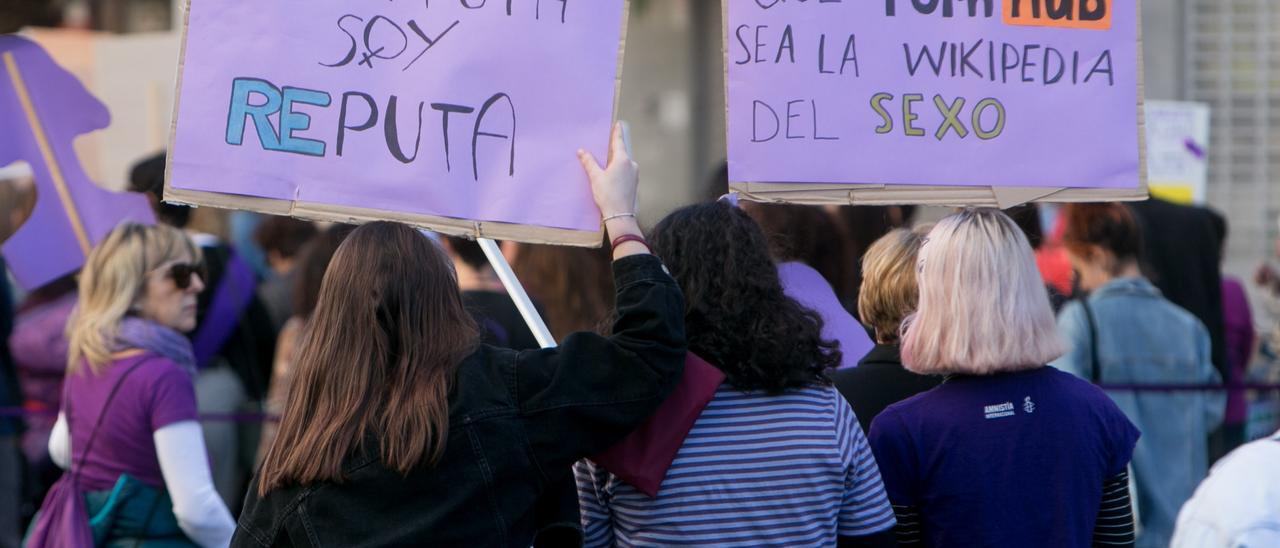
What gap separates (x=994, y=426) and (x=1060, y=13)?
1.09 metres

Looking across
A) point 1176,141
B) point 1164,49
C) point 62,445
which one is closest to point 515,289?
point 62,445

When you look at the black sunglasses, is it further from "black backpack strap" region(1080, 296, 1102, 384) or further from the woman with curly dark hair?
"black backpack strap" region(1080, 296, 1102, 384)

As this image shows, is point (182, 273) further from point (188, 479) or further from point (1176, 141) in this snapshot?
point (1176, 141)

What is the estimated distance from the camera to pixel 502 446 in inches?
109

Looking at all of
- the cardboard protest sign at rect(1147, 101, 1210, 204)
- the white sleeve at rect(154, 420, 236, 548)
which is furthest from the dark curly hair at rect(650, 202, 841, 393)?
the cardboard protest sign at rect(1147, 101, 1210, 204)

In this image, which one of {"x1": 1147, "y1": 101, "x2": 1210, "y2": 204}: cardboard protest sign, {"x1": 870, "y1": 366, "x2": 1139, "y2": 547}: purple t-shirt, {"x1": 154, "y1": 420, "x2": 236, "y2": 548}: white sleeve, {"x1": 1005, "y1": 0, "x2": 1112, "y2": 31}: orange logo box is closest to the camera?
{"x1": 870, "y1": 366, "x2": 1139, "y2": 547}: purple t-shirt

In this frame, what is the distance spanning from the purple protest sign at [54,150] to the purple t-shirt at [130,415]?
0.46 m

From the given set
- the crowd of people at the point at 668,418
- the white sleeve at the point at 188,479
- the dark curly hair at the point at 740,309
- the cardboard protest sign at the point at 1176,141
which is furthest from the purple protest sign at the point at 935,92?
the cardboard protest sign at the point at 1176,141

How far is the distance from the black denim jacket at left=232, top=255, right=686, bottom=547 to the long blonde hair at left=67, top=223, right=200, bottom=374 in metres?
1.62

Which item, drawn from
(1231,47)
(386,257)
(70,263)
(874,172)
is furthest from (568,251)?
(1231,47)

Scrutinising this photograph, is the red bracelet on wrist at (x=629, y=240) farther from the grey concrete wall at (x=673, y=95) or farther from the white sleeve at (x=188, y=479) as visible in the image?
the grey concrete wall at (x=673, y=95)

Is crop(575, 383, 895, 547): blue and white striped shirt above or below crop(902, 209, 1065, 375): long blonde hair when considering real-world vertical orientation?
below

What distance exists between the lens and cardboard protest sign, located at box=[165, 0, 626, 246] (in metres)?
3.13

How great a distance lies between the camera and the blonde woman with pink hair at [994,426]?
3.12 metres
